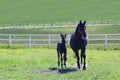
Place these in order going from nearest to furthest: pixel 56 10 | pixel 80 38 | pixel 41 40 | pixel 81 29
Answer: pixel 81 29 < pixel 80 38 < pixel 41 40 < pixel 56 10

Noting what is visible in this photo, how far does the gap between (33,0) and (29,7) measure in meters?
9.22

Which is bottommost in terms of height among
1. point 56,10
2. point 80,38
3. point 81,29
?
point 80,38

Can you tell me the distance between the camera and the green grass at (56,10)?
306 feet

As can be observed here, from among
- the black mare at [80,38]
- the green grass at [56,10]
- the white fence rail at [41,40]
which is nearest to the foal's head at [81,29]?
the black mare at [80,38]

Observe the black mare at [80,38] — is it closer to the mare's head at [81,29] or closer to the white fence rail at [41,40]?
the mare's head at [81,29]

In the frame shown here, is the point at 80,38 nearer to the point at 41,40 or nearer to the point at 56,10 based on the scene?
the point at 41,40

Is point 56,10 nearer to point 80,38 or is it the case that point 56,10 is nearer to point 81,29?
point 80,38

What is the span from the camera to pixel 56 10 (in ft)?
344

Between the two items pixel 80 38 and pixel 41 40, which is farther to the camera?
pixel 41 40

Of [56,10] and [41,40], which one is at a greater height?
[56,10]

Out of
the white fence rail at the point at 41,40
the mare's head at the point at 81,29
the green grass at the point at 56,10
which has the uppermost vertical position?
the green grass at the point at 56,10

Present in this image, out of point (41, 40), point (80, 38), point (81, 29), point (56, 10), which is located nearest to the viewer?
point (81, 29)

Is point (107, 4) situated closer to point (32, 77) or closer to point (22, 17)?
point (22, 17)

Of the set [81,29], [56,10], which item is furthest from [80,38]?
[56,10]
